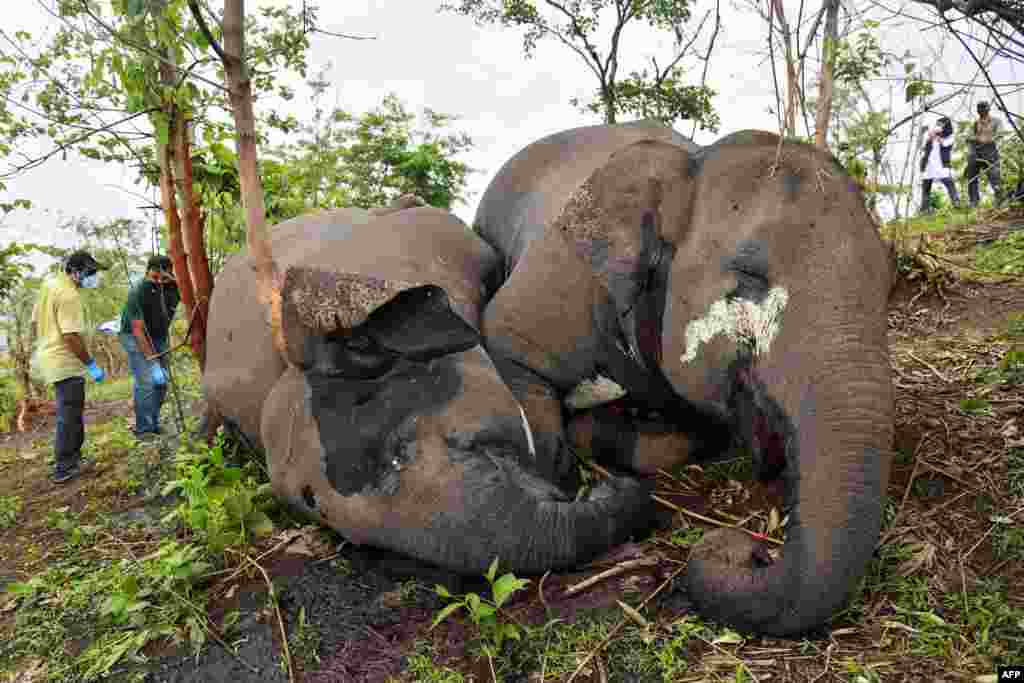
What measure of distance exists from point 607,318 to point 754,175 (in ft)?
2.71

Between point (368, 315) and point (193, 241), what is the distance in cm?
295

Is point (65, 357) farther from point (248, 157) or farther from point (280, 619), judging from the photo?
point (280, 619)

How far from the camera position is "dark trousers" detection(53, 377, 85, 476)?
5367 mm

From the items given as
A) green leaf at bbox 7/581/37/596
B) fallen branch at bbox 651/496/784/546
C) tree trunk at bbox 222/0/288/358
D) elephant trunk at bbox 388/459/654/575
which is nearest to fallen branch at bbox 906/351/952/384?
fallen branch at bbox 651/496/784/546

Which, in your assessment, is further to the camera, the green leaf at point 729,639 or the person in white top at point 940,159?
the person in white top at point 940,159

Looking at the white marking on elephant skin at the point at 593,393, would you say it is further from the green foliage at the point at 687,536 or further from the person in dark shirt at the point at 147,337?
the person in dark shirt at the point at 147,337

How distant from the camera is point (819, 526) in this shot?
2055mm

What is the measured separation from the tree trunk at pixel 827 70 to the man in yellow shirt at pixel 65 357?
5.28 meters

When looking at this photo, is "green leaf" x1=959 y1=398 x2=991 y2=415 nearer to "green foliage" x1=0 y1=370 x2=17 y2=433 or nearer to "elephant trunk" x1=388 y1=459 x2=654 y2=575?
"elephant trunk" x1=388 y1=459 x2=654 y2=575

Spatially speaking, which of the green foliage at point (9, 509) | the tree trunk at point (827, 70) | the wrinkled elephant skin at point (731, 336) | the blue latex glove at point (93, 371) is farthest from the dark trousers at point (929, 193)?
the green foliage at point (9, 509)

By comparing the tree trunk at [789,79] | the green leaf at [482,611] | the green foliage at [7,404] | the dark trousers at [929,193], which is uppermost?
the tree trunk at [789,79]

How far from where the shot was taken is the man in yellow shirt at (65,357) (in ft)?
17.7

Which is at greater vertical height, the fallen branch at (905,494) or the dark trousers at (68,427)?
the fallen branch at (905,494)

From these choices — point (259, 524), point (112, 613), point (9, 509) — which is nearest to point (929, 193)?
point (259, 524)
